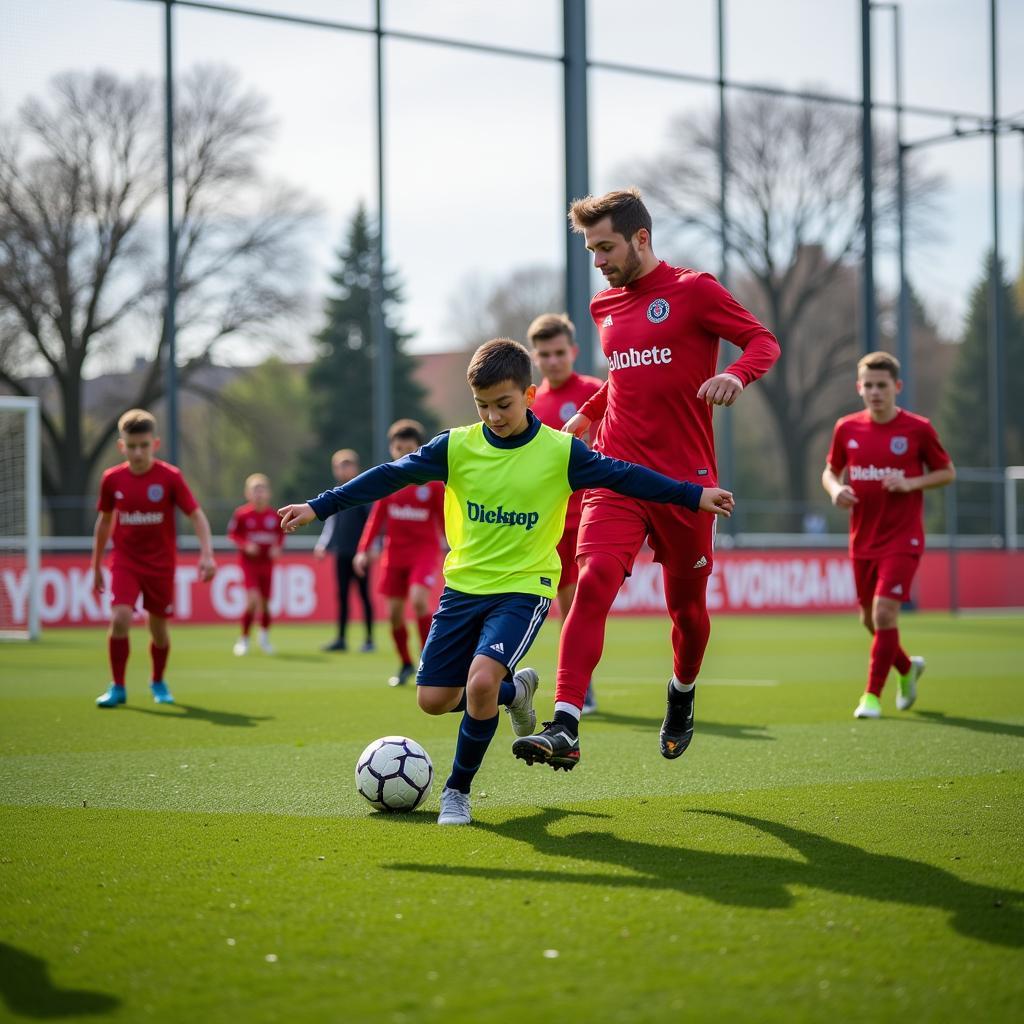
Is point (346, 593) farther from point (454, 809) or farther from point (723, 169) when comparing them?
point (723, 169)

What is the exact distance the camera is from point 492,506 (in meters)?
5.27

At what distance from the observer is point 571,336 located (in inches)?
336

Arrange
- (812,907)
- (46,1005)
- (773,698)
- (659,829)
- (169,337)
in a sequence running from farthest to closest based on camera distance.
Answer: (169,337) < (773,698) < (659,829) < (812,907) < (46,1005)

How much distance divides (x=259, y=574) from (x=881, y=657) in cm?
876

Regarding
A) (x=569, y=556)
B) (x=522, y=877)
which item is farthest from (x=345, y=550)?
(x=522, y=877)

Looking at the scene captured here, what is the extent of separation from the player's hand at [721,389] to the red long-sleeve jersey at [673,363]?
0.41m

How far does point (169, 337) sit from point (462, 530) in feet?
50.6

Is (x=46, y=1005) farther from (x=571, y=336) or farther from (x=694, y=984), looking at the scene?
(x=571, y=336)

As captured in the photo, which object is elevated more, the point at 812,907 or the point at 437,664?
the point at 437,664

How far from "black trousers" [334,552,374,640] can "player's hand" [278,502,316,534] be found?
408 inches

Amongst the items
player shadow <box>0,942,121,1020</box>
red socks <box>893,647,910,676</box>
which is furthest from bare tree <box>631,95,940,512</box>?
player shadow <box>0,942,121,1020</box>

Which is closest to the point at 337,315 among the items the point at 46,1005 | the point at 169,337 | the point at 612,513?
the point at 169,337

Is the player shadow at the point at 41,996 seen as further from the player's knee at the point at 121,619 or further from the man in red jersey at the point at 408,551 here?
the man in red jersey at the point at 408,551

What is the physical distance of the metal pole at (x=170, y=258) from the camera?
19906mm
